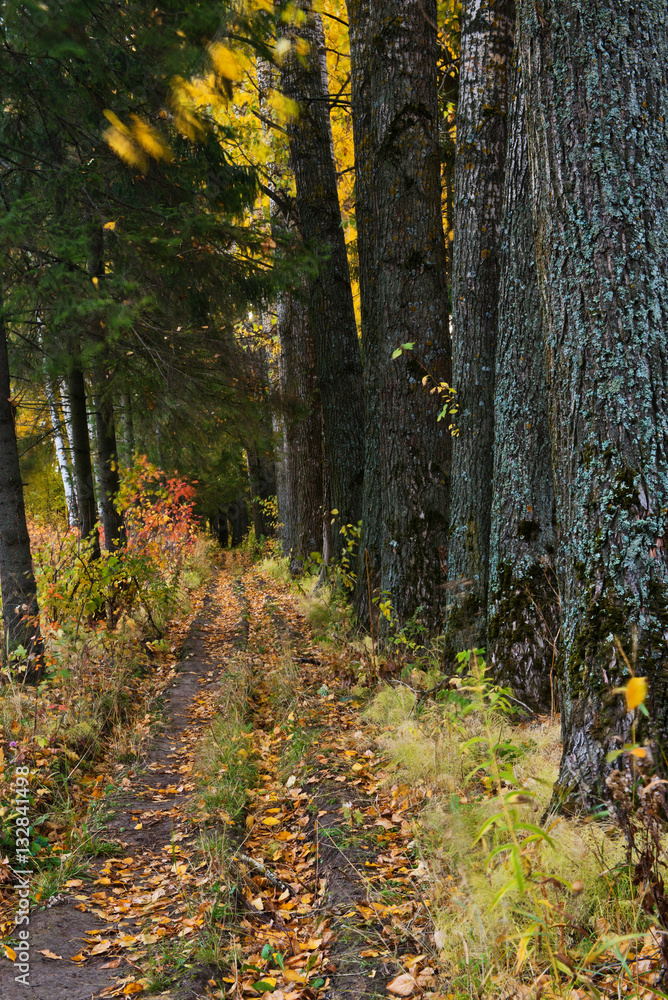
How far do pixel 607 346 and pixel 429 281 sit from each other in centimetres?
351

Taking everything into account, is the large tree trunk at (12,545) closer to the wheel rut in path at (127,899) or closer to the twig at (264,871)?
the wheel rut in path at (127,899)

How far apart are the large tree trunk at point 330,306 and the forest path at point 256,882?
335 cm

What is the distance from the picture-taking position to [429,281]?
594 centimetres

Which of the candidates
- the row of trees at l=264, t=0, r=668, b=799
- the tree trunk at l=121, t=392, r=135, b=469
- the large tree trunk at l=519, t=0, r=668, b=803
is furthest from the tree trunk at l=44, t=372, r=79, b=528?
the large tree trunk at l=519, t=0, r=668, b=803

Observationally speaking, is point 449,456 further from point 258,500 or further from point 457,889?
point 258,500

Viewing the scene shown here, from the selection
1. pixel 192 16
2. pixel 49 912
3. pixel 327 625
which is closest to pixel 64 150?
pixel 192 16

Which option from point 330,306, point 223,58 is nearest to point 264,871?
point 223,58

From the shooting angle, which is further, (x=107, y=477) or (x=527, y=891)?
(x=107, y=477)

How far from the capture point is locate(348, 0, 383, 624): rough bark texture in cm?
634

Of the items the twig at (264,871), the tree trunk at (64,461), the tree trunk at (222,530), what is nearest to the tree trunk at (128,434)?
the tree trunk at (64,461)

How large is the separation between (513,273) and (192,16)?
14.1ft

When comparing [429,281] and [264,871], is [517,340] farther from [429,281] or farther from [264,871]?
[264,871]

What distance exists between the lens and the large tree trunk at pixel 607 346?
2.62 metres

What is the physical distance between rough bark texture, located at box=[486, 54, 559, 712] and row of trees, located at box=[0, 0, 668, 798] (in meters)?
0.02
